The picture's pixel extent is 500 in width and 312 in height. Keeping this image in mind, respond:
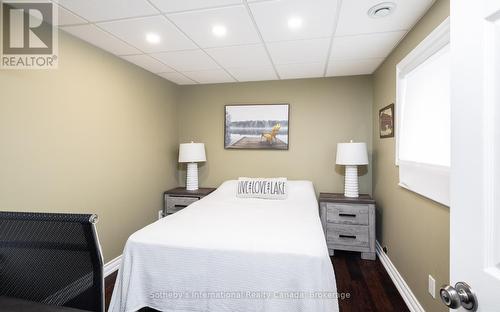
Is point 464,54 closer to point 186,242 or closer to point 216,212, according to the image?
point 186,242

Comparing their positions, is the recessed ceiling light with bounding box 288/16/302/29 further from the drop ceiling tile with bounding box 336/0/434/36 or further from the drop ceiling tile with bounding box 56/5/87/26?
the drop ceiling tile with bounding box 56/5/87/26

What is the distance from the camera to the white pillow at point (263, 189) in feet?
9.65

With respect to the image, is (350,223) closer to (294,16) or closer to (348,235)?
(348,235)

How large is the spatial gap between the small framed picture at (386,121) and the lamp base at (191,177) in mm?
2411

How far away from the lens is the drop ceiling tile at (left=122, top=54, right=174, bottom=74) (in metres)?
2.59

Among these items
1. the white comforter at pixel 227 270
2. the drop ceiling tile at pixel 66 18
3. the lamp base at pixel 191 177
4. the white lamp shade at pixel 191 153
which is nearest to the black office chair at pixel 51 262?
the white comforter at pixel 227 270

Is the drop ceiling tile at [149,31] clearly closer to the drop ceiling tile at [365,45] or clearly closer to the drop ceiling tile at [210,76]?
the drop ceiling tile at [210,76]

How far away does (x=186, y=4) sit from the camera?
63.6 inches

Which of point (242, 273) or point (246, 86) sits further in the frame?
point (246, 86)

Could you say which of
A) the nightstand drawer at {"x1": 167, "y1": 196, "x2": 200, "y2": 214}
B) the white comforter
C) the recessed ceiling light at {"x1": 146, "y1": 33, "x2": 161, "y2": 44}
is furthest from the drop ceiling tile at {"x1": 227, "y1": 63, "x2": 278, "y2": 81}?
the white comforter

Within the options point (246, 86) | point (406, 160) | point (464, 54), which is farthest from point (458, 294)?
point (246, 86)

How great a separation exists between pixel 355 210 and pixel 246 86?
2.19 metres

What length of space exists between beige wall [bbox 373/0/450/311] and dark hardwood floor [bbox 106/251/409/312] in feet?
0.62

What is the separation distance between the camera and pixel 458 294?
0.66 m
